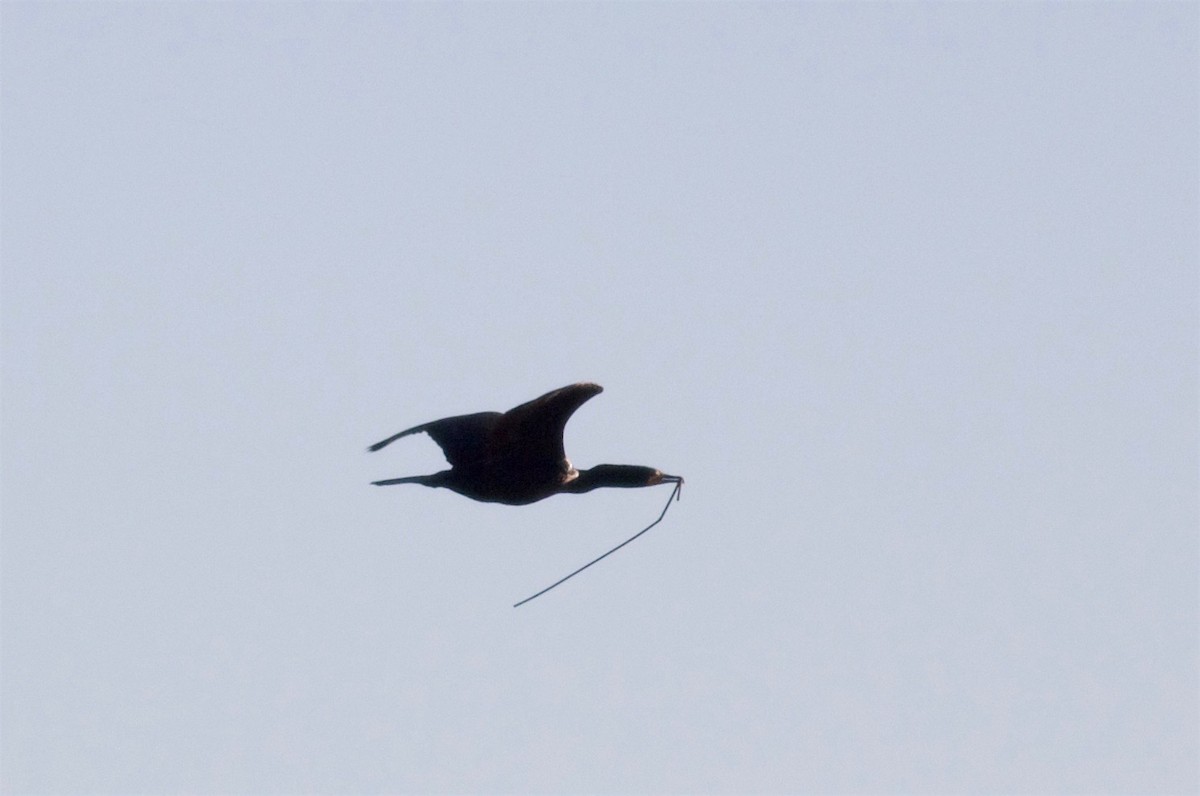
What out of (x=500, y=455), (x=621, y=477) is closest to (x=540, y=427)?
(x=500, y=455)

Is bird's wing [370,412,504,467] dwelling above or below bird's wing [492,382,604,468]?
above

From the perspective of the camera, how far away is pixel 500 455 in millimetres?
16500

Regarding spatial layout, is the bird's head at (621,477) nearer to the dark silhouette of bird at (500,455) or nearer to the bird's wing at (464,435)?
the dark silhouette of bird at (500,455)

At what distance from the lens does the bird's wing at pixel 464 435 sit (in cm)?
1652

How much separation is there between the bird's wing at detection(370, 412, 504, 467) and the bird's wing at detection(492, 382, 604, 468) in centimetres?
18

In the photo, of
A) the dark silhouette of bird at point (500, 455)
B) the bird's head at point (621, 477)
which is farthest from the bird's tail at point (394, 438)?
the bird's head at point (621, 477)

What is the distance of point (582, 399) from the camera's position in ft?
51.3

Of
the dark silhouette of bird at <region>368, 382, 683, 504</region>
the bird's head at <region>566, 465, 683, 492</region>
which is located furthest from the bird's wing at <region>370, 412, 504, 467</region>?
the bird's head at <region>566, 465, 683, 492</region>

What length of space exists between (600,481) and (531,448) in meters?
1.14

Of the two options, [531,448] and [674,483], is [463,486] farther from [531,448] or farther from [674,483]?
[674,483]

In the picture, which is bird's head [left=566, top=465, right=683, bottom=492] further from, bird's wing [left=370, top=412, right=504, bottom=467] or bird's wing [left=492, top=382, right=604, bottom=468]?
bird's wing [left=370, top=412, right=504, bottom=467]

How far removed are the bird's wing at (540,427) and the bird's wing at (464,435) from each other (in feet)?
0.60

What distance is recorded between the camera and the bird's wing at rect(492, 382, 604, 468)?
15516 millimetres

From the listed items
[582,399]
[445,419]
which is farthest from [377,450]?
[582,399]
